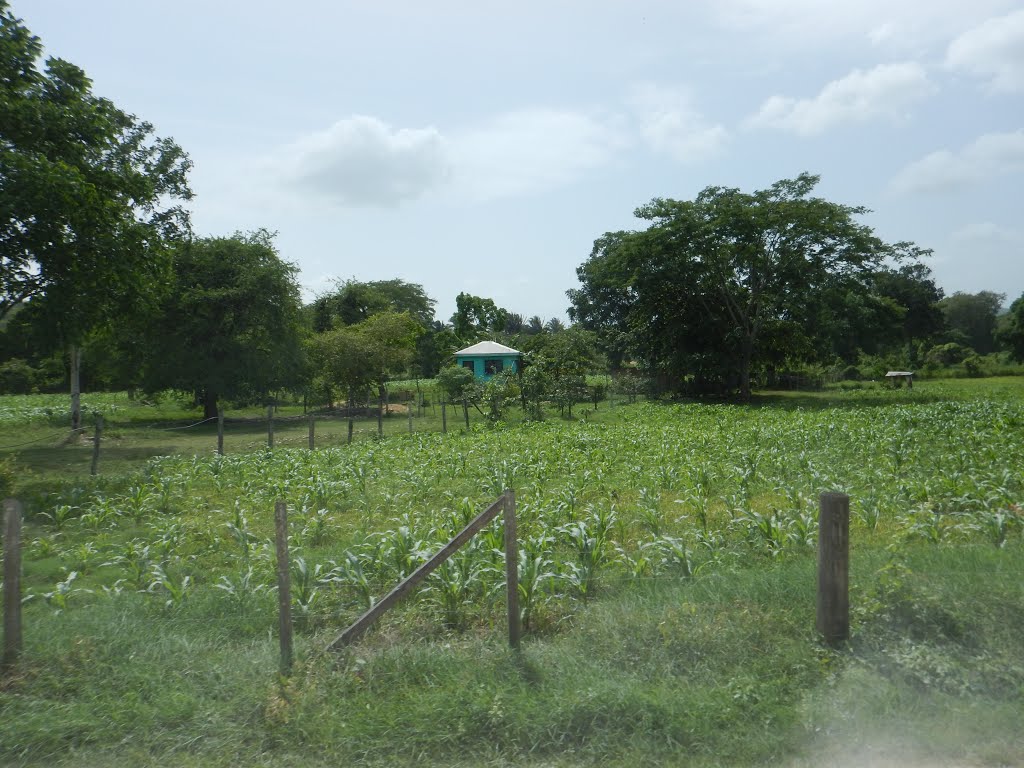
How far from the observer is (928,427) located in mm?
17922

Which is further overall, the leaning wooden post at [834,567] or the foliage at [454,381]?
the foliage at [454,381]

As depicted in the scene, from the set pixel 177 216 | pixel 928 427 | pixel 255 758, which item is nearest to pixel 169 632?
pixel 255 758

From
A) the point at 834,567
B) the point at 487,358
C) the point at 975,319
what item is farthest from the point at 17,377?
the point at 975,319

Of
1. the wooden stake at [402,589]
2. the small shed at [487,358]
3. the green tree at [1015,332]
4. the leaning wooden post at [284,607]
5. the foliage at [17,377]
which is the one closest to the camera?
the leaning wooden post at [284,607]

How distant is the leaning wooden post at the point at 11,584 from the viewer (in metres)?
5.14

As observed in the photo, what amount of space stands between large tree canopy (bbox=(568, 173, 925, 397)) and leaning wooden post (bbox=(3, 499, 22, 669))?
30.7 meters

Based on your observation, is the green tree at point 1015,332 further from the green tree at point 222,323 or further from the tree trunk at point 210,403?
the tree trunk at point 210,403

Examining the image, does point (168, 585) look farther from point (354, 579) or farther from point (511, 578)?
point (511, 578)

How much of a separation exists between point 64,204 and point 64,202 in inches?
3.0

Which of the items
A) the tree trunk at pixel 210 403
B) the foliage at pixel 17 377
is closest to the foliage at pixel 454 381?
the tree trunk at pixel 210 403

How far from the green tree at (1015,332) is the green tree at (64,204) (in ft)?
192

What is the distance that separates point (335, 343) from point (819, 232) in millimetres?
22030

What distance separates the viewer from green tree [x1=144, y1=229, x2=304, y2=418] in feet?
101

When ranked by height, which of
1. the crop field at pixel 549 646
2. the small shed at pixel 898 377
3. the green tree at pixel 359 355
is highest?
the green tree at pixel 359 355
